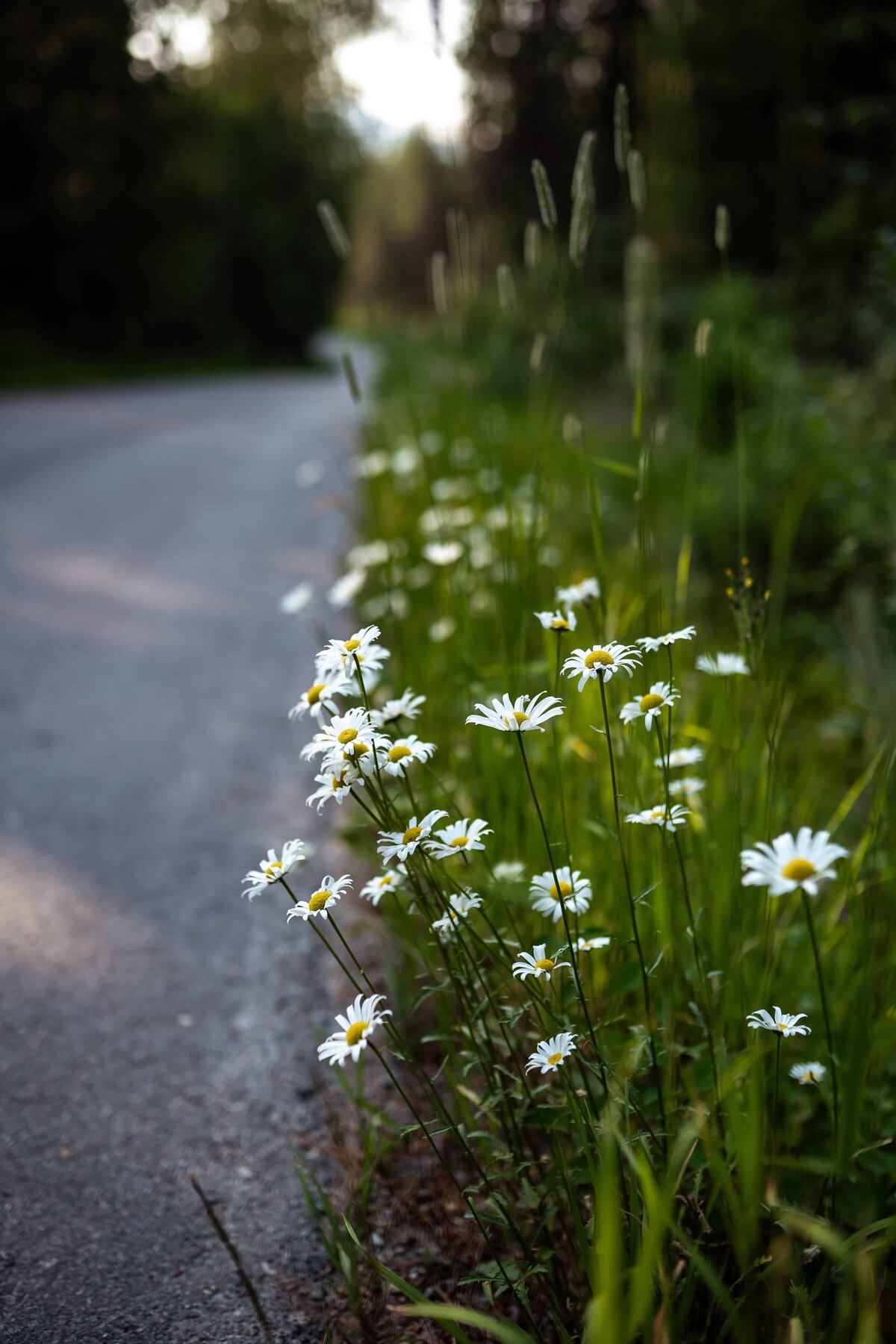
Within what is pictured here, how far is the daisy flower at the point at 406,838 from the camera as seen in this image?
40.8 inches

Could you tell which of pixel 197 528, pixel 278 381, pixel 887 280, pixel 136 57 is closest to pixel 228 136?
pixel 136 57

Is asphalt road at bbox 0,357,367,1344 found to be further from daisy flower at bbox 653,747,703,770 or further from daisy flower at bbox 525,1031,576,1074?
daisy flower at bbox 653,747,703,770

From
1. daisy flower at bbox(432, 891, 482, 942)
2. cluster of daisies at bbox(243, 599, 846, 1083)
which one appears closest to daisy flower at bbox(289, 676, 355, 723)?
cluster of daisies at bbox(243, 599, 846, 1083)

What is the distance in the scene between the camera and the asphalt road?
1.23 meters

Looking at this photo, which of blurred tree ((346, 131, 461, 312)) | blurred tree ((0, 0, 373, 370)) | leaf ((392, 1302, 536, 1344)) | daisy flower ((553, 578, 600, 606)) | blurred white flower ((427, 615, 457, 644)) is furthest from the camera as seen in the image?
blurred tree ((346, 131, 461, 312))

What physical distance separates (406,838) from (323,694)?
20 centimetres

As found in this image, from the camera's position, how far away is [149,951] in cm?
189

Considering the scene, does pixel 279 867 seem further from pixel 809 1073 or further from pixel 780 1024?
pixel 809 1073

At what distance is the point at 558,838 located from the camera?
1576 mm

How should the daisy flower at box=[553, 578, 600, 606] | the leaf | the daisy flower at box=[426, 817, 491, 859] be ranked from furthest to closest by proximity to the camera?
the daisy flower at box=[553, 578, 600, 606] < the daisy flower at box=[426, 817, 491, 859] < the leaf

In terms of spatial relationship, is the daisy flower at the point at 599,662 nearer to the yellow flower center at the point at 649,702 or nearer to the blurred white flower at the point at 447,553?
the yellow flower center at the point at 649,702

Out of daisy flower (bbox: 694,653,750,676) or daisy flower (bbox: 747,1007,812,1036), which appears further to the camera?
daisy flower (bbox: 694,653,750,676)

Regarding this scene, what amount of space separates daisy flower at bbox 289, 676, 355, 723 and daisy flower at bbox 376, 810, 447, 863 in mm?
167

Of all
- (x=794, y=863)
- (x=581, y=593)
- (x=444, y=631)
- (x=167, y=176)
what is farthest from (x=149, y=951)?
(x=167, y=176)
